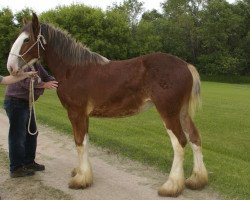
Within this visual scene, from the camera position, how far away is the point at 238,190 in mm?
5914

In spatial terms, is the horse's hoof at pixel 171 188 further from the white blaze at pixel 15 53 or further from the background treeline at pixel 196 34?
the background treeline at pixel 196 34

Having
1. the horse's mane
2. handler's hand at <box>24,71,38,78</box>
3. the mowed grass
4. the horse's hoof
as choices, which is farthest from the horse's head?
the mowed grass

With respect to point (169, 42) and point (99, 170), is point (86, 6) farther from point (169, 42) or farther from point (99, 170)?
point (99, 170)

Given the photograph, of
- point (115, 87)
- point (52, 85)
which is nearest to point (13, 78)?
point (52, 85)

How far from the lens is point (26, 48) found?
5.90 metres

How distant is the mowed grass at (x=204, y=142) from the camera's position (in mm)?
6658

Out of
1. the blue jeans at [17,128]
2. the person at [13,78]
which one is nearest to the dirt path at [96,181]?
the blue jeans at [17,128]

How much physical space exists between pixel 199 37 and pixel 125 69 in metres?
59.1

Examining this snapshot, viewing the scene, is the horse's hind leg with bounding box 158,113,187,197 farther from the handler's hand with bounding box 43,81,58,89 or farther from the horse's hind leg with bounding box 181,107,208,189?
the handler's hand with bounding box 43,81,58,89

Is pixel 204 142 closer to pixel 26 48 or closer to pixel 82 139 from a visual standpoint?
pixel 82 139

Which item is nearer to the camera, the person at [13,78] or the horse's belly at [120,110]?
the person at [13,78]

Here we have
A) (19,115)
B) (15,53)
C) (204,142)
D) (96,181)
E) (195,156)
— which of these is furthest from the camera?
(204,142)

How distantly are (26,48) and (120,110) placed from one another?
1687 millimetres

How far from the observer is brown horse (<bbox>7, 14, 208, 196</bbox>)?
5.66 m
